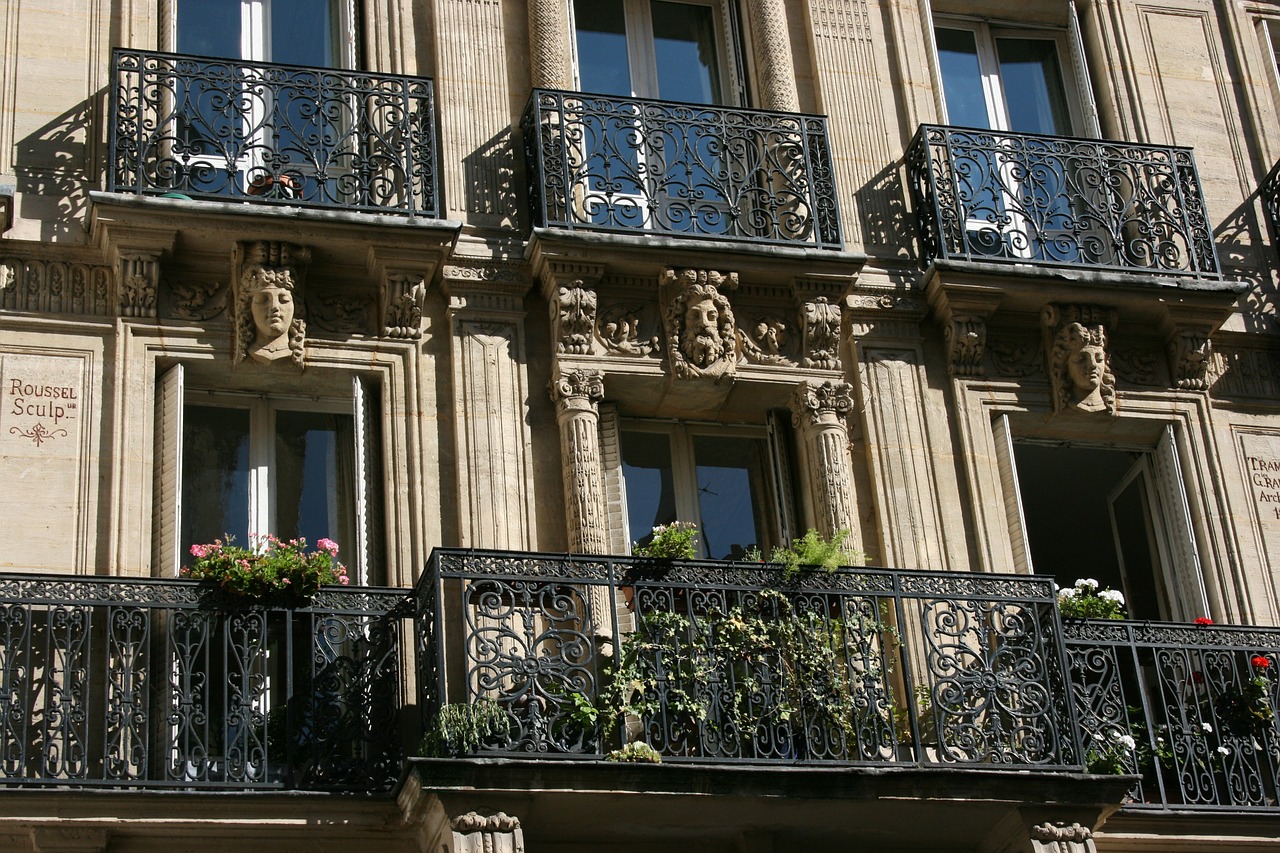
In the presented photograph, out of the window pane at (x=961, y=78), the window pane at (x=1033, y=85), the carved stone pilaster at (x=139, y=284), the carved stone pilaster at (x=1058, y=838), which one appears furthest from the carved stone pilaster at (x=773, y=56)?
the carved stone pilaster at (x=1058, y=838)

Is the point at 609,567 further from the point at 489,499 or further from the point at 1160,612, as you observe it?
the point at 1160,612

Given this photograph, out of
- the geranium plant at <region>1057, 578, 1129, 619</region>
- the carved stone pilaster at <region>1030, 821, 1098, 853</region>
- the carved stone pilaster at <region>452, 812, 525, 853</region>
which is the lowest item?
the carved stone pilaster at <region>1030, 821, 1098, 853</region>

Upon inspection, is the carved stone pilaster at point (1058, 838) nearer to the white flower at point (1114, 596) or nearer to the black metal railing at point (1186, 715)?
the black metal railing at point (1186, 715)

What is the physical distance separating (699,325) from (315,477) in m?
2.48

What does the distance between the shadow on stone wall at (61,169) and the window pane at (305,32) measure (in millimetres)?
1433

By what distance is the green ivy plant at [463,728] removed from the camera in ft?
36.7

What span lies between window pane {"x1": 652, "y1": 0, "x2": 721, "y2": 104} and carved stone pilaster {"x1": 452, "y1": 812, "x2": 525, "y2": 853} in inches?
229

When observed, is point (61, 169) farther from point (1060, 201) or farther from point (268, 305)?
point (1060, 201)

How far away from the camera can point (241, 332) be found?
13.1 m

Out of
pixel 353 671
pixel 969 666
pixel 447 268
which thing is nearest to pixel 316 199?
pixel 447 268

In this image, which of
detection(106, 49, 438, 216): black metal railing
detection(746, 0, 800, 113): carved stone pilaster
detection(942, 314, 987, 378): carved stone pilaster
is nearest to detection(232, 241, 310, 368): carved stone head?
detection(106, 49, 438, 216): black metal railing

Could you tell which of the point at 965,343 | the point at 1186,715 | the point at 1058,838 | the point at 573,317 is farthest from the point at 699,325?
the point at 1058,838

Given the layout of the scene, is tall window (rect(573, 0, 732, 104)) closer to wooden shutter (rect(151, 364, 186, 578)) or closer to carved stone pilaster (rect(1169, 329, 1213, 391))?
carved stone pilaster (rect(1169, 329, 1213, 391))

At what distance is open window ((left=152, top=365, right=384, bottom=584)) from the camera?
42.1 feet
